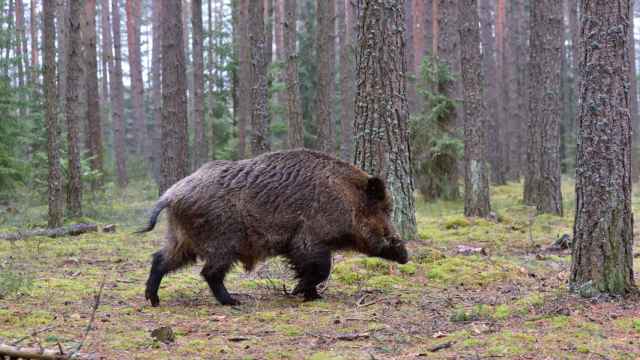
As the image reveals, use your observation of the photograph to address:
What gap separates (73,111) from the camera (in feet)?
50.8

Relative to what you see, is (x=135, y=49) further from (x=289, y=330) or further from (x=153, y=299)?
(x=289, y=330)

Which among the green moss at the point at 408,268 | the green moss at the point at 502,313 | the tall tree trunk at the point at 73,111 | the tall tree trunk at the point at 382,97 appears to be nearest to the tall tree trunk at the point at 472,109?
the tall tree trunk at the point at 382,97

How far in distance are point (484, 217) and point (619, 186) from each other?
30.6ft

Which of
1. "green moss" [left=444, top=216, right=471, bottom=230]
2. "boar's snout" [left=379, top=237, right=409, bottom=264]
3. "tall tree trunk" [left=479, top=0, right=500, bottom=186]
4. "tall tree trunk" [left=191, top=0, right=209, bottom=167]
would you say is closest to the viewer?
"boar's snout" [left=379, top=237, right=409, bottom=264]

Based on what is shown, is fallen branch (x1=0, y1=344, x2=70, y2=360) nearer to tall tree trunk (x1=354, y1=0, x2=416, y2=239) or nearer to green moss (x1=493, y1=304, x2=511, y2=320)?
green moss (x1=493, y1=304, x2=511, y2=320)

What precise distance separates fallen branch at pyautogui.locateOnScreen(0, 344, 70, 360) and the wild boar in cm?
261

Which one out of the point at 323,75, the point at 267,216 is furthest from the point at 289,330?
the point at 323,75

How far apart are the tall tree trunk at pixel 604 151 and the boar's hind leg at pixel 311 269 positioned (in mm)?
2446

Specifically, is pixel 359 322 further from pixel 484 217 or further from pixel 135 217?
pixel 135 217

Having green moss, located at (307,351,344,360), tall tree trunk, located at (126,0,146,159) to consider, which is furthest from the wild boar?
tall tree trunk, located at (126,0,146,159)

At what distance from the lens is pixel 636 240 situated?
12.0 metres

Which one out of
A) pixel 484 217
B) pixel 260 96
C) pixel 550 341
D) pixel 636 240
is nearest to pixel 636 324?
pixel 550 341

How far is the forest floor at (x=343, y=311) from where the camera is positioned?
16.9 ft

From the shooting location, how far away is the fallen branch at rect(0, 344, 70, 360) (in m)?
4.27
